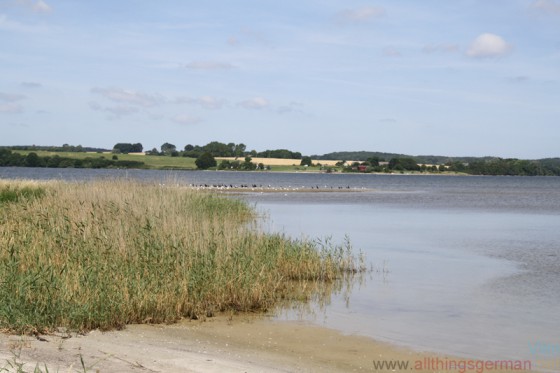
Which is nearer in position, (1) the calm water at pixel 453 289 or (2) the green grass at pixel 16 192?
(1) the calm water at pixel 453 289

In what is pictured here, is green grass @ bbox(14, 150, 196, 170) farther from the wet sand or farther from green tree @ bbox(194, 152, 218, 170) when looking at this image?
the wet sand

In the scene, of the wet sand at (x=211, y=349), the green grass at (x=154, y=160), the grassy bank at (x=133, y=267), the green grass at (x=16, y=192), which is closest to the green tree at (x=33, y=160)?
the green grass at (x=154, y=160)

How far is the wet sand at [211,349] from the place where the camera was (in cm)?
840

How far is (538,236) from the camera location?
3020 cm

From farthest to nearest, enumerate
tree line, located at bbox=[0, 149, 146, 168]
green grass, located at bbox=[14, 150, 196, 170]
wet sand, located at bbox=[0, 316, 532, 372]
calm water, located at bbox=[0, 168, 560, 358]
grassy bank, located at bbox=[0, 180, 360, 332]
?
green grass, located at bbox=[14, 150, 196, 170]
tree line, located at bbox=[0, 149, 146, 168]
calm water, located at bbox=[0, 168, 560, 358]
grassy bank, located at bbox=[0, 180, 360, 332]
wet sand, located at bbox=[0, 316, 532, 372]

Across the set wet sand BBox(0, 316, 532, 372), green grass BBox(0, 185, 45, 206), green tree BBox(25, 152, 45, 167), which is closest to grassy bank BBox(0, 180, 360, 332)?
wet sand BBox(0, 316, 532, 372)

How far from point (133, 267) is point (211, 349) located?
3.13m

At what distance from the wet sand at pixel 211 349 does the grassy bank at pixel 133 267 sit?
0.41 meters

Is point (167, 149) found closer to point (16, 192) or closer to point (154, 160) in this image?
point (154, 160)

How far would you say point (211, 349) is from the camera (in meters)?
10.2

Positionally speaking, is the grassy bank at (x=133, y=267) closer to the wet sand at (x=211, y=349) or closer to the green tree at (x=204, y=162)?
the wet sand at (x=211, y=349)

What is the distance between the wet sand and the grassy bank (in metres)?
0.41

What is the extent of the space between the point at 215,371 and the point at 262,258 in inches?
277

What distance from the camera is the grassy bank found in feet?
34.4
